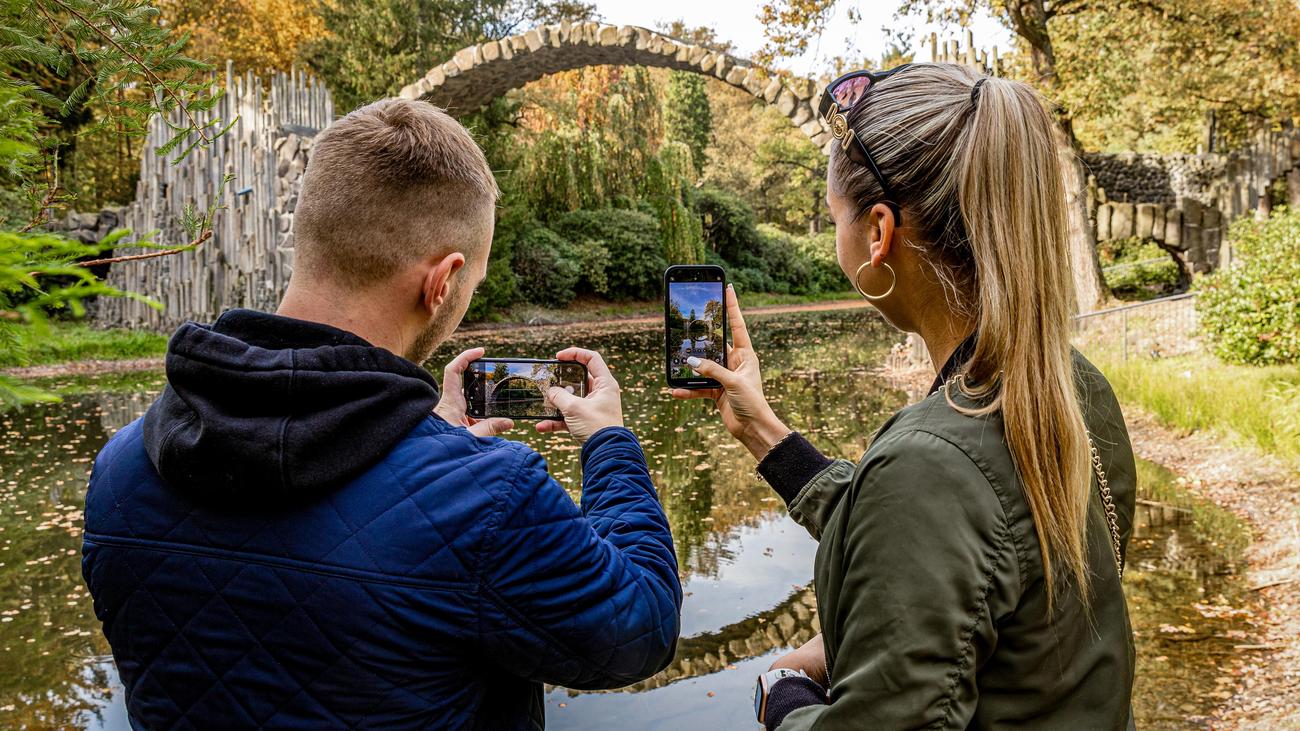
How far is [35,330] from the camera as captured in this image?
1008 millimetres

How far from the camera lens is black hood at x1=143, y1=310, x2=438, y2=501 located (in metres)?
1.11

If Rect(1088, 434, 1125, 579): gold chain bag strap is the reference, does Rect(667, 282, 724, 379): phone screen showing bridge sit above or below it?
above

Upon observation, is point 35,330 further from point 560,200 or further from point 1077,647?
point 560,200

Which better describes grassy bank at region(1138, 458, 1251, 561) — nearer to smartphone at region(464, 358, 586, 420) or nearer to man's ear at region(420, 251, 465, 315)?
smartphone at region(464, 358, 586, 420)

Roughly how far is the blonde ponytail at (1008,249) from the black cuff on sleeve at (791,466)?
480 millimetres

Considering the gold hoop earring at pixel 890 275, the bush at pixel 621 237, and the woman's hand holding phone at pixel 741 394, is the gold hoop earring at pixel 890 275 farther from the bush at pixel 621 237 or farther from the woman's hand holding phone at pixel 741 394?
the bush at pixel 621 237

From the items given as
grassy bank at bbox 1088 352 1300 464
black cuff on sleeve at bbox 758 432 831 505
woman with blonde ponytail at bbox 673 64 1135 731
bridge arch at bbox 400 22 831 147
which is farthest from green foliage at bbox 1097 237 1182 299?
woman with blonde ponytail at bbox 673 64 1135 731

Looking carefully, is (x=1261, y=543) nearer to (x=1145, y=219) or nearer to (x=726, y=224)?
(x=1145, y=219)

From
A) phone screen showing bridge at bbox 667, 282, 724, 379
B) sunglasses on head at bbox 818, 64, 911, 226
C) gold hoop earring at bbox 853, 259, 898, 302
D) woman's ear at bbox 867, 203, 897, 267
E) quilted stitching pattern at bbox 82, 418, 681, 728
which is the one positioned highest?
sunglasses on head at bbox 818, 64, 911, 226

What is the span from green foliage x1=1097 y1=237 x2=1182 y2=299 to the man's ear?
19.9m

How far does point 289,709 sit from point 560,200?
23289mm

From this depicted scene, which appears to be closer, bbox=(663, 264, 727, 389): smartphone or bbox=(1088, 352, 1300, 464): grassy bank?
bbox=(663, 264, 727, 389): smartphone

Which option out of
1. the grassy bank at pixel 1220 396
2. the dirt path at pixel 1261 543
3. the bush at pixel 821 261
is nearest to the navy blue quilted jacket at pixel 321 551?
the dirt path at pixel 1261 543

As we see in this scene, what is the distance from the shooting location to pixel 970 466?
1.08 meters
